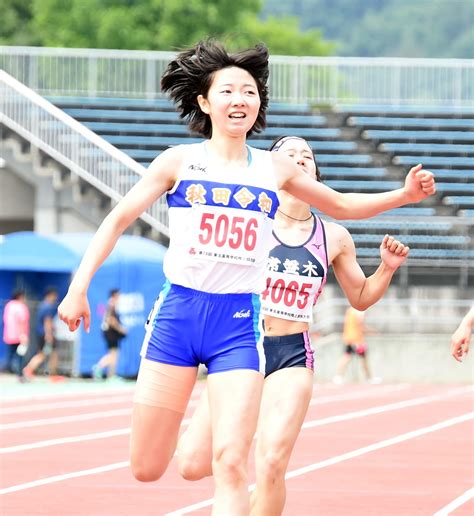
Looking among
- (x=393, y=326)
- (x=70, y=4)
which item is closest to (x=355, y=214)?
(x=393, y=326)

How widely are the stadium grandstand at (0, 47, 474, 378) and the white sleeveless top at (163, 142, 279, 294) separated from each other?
85.9 feet

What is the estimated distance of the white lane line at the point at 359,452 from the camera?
10.8 meters

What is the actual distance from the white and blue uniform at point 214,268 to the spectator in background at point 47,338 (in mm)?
21500

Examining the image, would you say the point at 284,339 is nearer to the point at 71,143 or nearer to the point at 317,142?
the point at 71,143

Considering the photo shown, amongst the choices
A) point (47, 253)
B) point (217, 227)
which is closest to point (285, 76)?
point (47, 253)

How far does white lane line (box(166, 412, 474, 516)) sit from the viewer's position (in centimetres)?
1078

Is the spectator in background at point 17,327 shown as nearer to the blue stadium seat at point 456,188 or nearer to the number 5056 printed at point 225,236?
the blue stadium seat at point 456,188

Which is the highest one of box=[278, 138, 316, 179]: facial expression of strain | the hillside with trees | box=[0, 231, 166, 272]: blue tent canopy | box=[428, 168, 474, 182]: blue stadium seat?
the hillside with trees

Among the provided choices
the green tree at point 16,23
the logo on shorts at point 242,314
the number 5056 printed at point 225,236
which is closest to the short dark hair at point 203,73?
the number 5056 printed at point 225,236

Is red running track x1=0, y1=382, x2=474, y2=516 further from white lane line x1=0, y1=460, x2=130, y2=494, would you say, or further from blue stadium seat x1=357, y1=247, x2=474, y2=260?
blue stadium seat x1=357, y1=247, x2=474, y2=260

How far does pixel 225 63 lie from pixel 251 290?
42.2 inches

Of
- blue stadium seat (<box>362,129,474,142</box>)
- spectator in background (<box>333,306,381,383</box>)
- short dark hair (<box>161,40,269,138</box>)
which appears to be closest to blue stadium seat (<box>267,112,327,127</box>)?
blue stadium seat (<box>362,129,474,142</box>)

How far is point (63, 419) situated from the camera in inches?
777

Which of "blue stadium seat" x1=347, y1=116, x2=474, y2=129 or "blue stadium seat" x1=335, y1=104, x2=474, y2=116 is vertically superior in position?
"blue stadium seat" x1=335, y1=104, x2=474, y2=116
